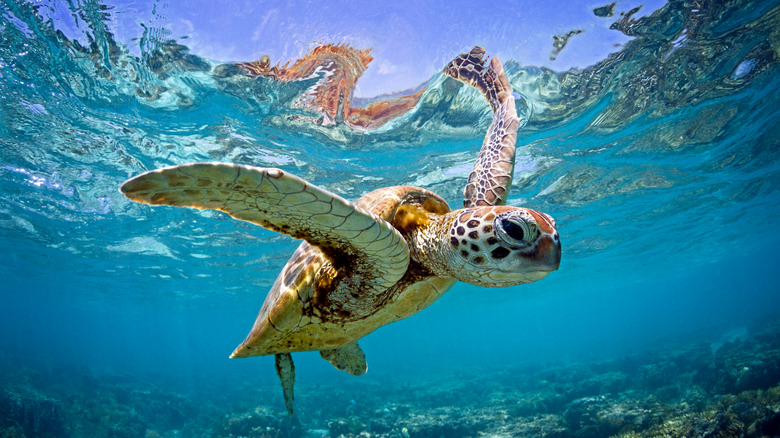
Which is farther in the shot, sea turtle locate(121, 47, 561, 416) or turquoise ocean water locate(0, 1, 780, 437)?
turquoise ocean water locate(0, 1, 780, 437)

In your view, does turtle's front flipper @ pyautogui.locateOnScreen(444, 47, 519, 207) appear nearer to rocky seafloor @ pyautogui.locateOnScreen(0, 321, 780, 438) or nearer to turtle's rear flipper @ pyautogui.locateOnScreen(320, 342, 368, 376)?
turtle's rear flipper @ pyautogui.locateOnScreen(320, 342, 368, 376)

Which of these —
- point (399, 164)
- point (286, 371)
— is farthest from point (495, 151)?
point (399, 164)

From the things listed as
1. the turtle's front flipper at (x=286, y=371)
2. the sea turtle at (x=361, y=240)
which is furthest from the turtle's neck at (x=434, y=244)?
the turtle's front flipper at (x=286, y=371)

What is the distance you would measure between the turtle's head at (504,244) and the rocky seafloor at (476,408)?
7183mm

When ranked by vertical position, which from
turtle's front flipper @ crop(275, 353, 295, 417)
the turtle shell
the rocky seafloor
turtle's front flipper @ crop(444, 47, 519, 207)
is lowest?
the rocky seafloor

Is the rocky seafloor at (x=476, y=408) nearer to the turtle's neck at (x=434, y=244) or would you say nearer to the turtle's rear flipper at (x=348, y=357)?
the turtle's rear flipper at (x=348, y=357)

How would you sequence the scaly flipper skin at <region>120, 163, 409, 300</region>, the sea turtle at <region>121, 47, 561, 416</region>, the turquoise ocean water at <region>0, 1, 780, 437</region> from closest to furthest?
the scaly flipper skin at <region>120, 163, 409, 300</region> → the sea turtle at <region>121, 47, 561, 416</region> → the turquoise ocean water at <region>0, 1, 780, 437</region>

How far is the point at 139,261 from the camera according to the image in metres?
18.2

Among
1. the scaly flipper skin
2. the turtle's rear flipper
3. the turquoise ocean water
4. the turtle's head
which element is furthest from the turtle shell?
the turquoise ocean water

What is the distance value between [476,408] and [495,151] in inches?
496

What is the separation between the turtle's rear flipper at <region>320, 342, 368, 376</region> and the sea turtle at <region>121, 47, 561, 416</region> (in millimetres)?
Result: 707

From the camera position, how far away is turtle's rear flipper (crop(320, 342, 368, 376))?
450 cm

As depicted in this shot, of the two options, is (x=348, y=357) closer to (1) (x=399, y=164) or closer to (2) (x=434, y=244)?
(2) (x=434, y=244)

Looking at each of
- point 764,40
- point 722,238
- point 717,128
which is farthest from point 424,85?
point 722,238
